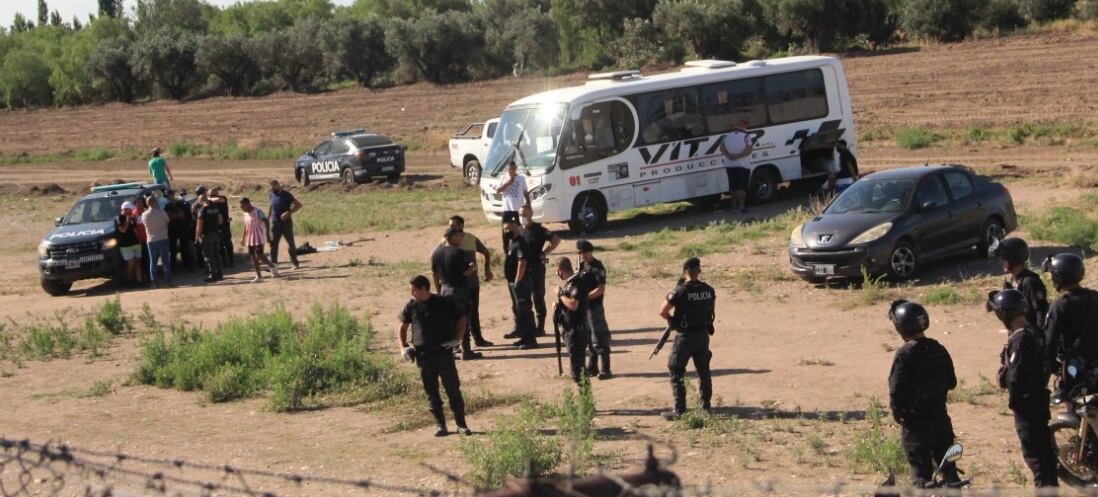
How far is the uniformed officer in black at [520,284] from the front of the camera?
1455 cm

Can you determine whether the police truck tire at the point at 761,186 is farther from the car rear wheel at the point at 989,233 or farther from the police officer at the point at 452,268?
the police officer at the point at 452,268

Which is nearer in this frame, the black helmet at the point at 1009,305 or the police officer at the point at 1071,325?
the black helmet at the point at 1009,305

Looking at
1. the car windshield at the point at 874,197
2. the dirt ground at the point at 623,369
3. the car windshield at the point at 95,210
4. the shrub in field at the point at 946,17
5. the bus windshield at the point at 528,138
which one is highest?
the shrub in field at the point at 946,17

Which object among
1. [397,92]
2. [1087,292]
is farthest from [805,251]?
[397,92]

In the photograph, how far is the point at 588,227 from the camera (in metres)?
24.3

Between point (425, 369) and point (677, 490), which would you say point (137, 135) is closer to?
point (425, 369)

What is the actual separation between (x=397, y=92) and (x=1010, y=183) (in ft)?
128

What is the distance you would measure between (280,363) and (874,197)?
8.43 meters

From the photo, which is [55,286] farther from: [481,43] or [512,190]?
[481,43]

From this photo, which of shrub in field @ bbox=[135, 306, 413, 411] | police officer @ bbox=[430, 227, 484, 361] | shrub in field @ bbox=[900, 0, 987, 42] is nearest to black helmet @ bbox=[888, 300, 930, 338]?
police officer @ bbox=[430, 227, 484, 361]

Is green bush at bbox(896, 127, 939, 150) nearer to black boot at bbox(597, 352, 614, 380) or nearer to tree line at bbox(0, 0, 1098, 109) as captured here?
tree line at bbox(0, 0, 1098, 109)

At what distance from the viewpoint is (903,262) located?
1725cm

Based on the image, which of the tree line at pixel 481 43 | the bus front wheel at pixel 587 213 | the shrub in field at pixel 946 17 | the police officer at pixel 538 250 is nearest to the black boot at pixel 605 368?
the police officer at pixel 538 250

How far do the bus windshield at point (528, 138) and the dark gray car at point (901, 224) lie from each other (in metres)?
6.93
